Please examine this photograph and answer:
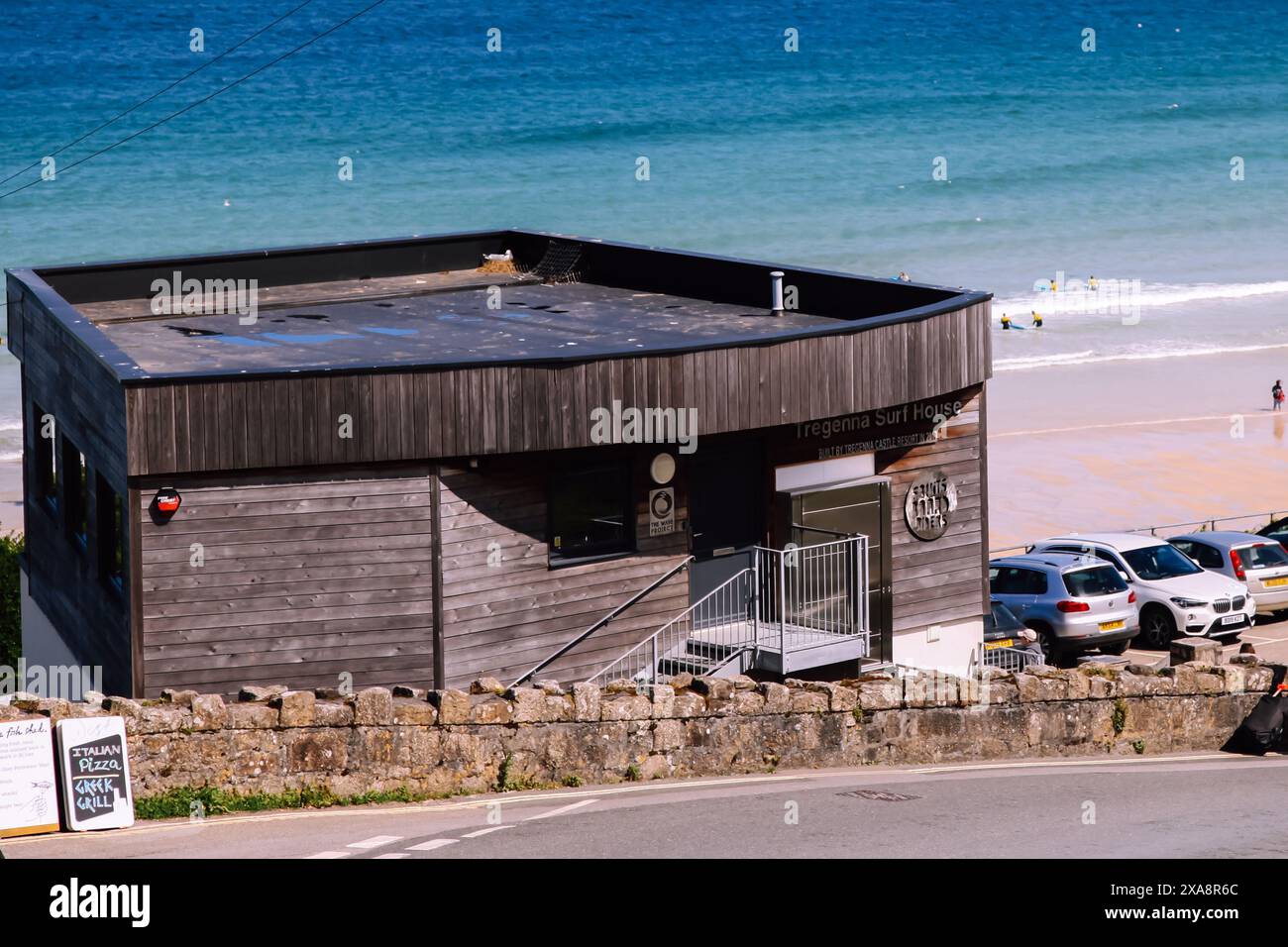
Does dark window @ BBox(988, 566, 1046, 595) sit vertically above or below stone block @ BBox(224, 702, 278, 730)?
above

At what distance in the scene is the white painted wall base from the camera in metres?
23.0

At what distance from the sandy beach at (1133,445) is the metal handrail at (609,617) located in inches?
695

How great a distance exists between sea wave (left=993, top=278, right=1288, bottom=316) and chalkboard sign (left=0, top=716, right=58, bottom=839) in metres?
60.3

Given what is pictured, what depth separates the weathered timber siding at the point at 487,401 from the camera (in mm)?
17969

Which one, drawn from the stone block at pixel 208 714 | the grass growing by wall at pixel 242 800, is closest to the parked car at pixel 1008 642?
the grass growing by wall at pixel 242 800

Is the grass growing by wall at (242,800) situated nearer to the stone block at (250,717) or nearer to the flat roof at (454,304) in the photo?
the stone block at (250,717)

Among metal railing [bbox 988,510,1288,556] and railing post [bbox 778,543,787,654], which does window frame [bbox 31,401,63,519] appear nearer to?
railing post [bbox 778,543,787,654]

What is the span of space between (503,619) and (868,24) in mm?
145301

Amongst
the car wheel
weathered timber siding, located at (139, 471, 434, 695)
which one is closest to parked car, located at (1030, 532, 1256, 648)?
the car wheel

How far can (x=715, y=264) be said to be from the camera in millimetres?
27031

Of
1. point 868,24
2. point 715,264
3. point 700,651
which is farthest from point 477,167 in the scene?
point 700,651

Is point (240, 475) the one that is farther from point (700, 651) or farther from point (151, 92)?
point (151, 92)

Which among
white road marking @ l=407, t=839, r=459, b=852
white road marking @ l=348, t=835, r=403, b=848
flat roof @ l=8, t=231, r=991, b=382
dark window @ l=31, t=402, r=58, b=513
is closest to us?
white road marking @ l=407, t=839, r=459, b=852

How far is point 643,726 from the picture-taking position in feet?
58.4
